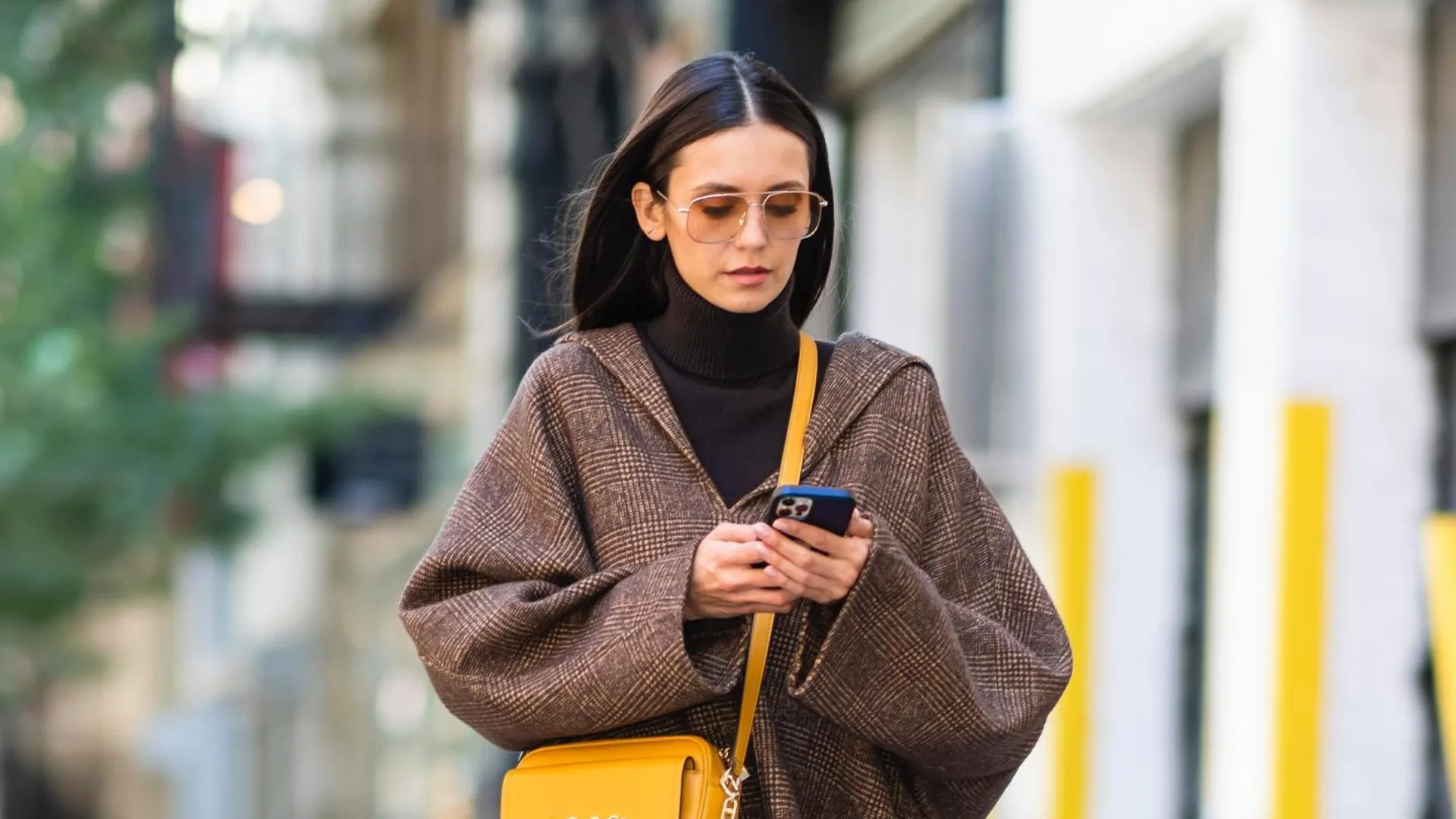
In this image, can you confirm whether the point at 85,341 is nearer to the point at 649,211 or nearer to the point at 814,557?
the point at 649,211

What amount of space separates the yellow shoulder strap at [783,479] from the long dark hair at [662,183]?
0.13 meters

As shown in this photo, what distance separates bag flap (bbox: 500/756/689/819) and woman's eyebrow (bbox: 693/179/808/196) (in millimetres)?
576

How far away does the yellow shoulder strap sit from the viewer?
8.49ft

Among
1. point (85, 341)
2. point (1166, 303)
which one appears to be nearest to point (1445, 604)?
point (1166, 303)

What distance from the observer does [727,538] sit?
2.43 m

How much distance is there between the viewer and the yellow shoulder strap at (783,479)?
102 inches

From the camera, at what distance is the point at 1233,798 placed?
19.3 feet

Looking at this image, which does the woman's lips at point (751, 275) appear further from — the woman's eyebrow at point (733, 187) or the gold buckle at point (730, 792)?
the gold buckle at point (730, 792)

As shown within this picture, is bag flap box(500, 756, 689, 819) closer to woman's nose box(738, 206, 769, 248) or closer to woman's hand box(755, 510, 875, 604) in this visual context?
woman's hand box(755, 510, 875, 604)

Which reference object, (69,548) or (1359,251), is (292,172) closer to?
(69,548)

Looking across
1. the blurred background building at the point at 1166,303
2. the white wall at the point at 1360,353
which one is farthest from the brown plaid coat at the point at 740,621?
the white wall at the point at 1360,353

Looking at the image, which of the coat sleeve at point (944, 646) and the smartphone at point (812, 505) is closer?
the smartphone at point (812, 505)

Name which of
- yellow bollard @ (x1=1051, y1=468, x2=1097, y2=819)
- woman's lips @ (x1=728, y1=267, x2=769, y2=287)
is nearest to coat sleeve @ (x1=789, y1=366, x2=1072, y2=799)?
woman's lips @ (x1=728, y1=267, x2=769, y2=287)

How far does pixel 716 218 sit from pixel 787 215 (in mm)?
73
